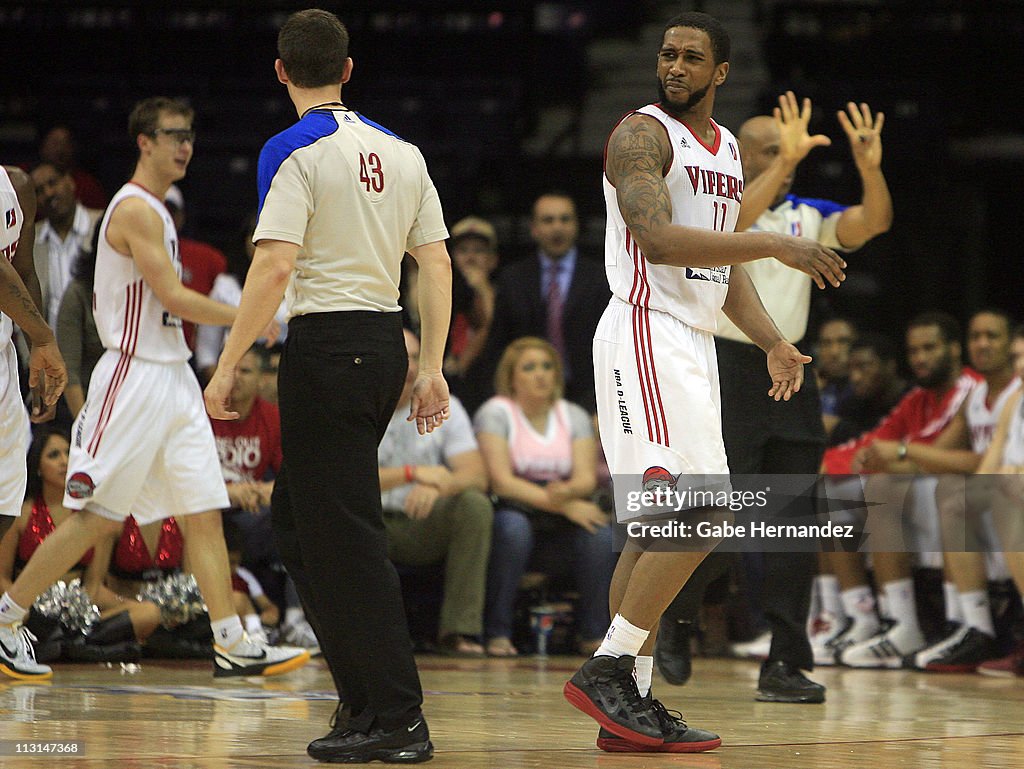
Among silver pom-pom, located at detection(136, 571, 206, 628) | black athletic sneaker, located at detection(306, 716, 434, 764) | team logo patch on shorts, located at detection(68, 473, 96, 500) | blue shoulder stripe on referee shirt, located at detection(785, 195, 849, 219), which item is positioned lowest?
silver pom-pom, located at detection(136, 571, 206, 628)

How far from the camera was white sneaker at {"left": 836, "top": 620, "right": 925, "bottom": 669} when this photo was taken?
7977 mm

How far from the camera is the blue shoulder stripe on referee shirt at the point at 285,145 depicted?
3977mm

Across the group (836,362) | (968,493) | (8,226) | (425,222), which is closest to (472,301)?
(836,362)

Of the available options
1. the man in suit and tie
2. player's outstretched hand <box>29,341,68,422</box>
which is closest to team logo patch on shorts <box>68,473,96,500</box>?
player's outstretched hand <box>29,341,68,422</box>

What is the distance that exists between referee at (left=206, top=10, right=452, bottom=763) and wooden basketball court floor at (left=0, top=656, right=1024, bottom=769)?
0.90 feet

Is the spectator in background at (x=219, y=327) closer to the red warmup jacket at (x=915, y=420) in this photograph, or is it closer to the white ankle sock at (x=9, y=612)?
the white ankle sock at (x=9, y=612)

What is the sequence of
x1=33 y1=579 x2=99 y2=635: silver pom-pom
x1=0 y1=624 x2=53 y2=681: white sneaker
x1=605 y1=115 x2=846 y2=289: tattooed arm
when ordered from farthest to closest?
x1=33 y1=579 x2=99 y2=635: silver pom-pom < x1=0 y1=624 x2=53 y2=681: white sneaker < x1=605 y1=115 x2=846 y2=289: tattooed arm

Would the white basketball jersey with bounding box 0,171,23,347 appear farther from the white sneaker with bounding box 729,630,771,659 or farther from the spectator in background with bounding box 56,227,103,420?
the white sneaker with bounding box 729,630,771,659

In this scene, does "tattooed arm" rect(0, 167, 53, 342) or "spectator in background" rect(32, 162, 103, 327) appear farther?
"spectator in background" rect(32, 162, 103, 327)

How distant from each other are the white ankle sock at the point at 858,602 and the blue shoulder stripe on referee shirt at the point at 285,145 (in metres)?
5.19

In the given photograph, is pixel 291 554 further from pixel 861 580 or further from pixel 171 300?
pixel 861 580

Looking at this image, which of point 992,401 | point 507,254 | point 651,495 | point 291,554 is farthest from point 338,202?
point 507,254

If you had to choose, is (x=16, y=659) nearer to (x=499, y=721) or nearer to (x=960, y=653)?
(x=499, y=721)

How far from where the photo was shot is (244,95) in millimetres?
12352
